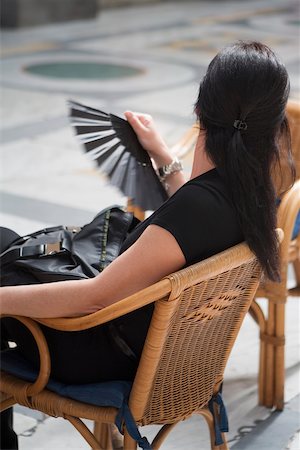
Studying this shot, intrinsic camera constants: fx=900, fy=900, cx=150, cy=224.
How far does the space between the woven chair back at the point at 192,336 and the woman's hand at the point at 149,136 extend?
0.61 meters

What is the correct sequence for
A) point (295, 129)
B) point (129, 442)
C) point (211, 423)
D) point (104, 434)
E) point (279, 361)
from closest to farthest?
point (129, 442)
point (211, 423)
point (104, 434)
point (279, 361)
point (295, 129)

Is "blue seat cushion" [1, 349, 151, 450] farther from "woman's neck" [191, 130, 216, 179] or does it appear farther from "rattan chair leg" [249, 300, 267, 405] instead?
"rattan chair leg" [249, 300, 267, 405]

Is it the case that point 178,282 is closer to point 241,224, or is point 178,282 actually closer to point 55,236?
point 241,224

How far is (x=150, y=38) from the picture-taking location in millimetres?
10961

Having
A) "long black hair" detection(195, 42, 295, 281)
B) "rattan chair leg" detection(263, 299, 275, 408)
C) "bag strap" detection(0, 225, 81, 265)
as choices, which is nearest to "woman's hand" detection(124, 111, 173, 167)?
"bag strap" detection(0, 225, 81, 265)

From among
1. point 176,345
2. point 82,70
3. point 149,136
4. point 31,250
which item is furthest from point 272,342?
point 82,70

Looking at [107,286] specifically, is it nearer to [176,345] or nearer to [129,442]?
[176,345]

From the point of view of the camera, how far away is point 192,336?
2.08 metres

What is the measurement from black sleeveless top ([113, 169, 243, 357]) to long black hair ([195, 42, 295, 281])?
0.03m

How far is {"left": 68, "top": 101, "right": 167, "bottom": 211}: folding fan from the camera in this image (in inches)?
105

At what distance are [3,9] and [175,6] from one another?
3.71 meters

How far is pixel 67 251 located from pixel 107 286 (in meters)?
0.29

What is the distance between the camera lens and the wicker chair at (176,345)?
6.28ft

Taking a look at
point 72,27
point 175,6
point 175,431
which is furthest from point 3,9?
point 175,431
